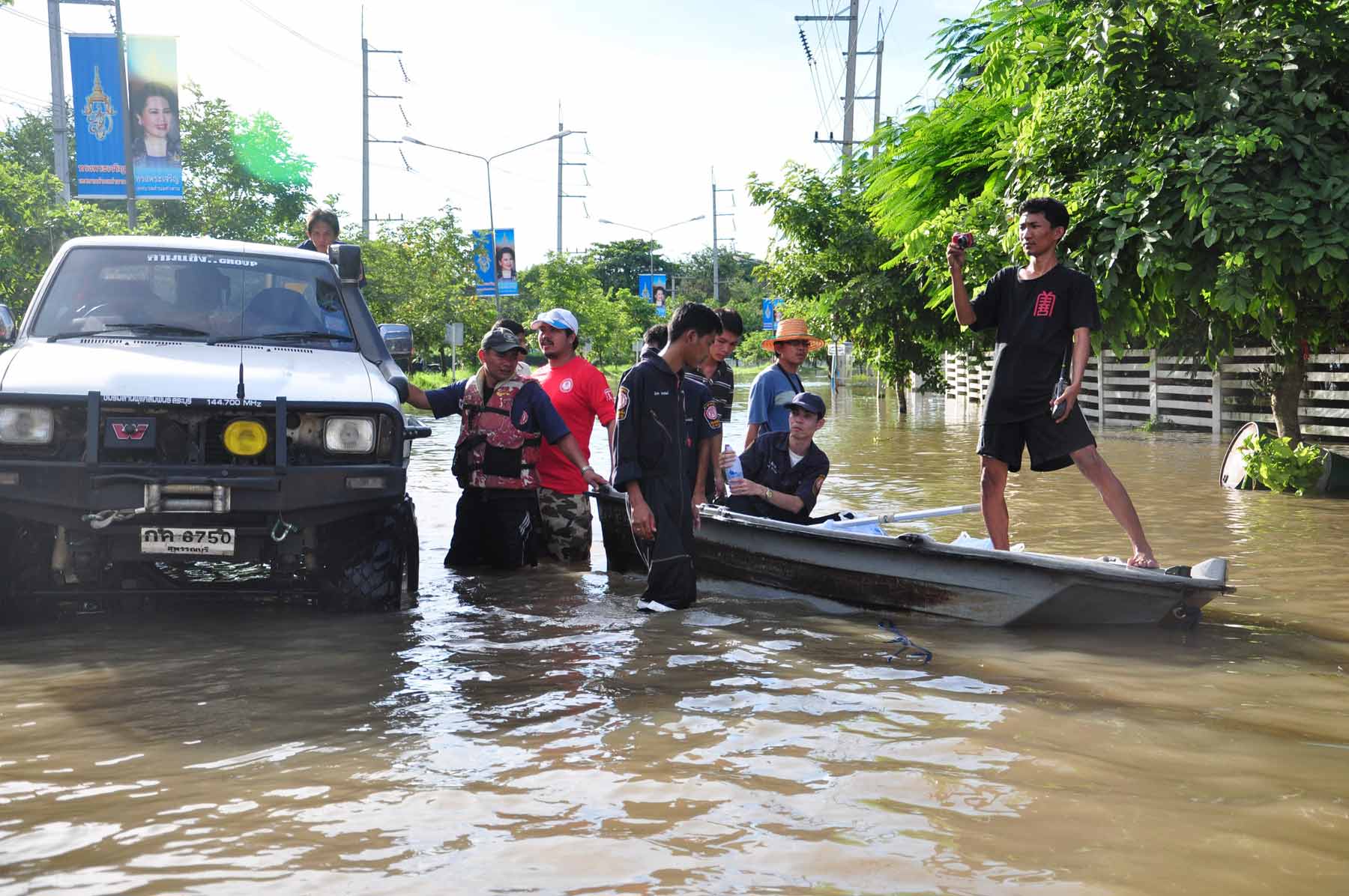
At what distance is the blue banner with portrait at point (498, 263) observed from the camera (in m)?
48.3

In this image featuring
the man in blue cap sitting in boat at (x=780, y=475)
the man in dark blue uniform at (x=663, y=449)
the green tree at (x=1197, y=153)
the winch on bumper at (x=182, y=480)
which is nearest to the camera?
the winch on bumper at (x=182, y=480)

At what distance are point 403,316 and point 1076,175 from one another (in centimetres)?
3871

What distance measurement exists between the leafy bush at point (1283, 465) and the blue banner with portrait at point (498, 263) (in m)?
36.8

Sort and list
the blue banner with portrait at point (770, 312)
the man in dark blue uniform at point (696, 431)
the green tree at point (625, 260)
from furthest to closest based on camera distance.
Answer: the green tree at point (625, 260)
the blue banner with portrait at point (770, 312)
the man in dark blue uniform at point (696, 431)

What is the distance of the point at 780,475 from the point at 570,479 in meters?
1.37

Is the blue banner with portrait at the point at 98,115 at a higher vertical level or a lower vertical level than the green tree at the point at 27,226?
higher

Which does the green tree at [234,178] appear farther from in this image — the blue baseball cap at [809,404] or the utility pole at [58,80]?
the blue baseball cap at [809,404]

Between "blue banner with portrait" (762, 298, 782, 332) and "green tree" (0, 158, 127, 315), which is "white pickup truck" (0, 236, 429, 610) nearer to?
"green tree" (0, 158, 127, 315)

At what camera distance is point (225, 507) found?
603cm

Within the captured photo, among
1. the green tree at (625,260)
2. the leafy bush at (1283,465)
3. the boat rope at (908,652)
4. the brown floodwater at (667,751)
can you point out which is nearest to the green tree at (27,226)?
the brown floodwater at (667,751)

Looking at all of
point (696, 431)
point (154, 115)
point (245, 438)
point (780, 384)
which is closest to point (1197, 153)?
point (780, 384)

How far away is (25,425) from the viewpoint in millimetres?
5969

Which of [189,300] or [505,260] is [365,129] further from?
[189,300]

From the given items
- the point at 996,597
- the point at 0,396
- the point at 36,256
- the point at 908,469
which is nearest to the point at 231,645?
the point at 0,396
